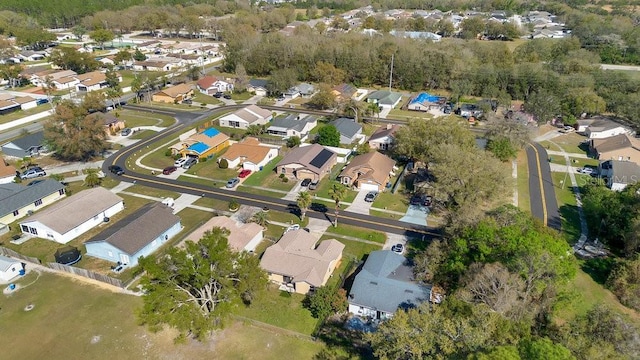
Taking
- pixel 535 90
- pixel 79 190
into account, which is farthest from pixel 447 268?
pixel 535 90

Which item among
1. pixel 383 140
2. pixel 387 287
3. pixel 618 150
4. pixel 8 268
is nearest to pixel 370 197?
pixel 383 140

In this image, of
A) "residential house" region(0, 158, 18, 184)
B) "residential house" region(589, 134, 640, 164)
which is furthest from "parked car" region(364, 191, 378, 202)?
"residential house" region(0, 158, 18, 184)

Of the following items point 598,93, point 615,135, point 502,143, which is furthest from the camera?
point 598,93

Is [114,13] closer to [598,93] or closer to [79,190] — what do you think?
[79,190]

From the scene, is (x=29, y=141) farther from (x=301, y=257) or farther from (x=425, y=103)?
(x=425, y=103)

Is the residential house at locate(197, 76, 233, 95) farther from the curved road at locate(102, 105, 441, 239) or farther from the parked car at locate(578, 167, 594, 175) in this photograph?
the parked car at locate(578, 167, 594, 175)

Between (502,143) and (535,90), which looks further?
(535,90)
